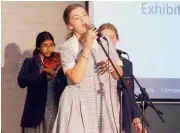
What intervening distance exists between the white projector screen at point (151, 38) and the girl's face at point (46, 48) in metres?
0.51

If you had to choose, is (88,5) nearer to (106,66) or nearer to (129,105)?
(129,105)

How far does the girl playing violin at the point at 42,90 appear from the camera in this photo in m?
2.58

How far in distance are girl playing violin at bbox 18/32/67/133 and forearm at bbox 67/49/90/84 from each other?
75 centimetres

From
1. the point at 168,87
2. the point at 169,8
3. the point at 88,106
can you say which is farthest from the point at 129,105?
the point at 169,8

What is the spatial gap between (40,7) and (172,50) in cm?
110

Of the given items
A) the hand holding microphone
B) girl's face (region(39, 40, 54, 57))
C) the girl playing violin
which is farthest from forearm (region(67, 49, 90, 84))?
girl's face (region(39, 40, 54, 57))

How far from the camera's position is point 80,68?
5.96 ft

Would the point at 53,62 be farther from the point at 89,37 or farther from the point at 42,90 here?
the point at 89,37

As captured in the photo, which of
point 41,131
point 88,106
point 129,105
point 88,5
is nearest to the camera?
point 88,106

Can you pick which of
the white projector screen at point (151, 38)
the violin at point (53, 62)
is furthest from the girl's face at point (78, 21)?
the white projector screen at point (151, 38)

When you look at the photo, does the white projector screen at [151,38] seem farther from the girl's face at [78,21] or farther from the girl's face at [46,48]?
the girl's face at [78,21]

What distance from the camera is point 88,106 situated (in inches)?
73.5

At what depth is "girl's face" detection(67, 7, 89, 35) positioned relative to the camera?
6.35ft

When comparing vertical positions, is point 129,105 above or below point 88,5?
below
